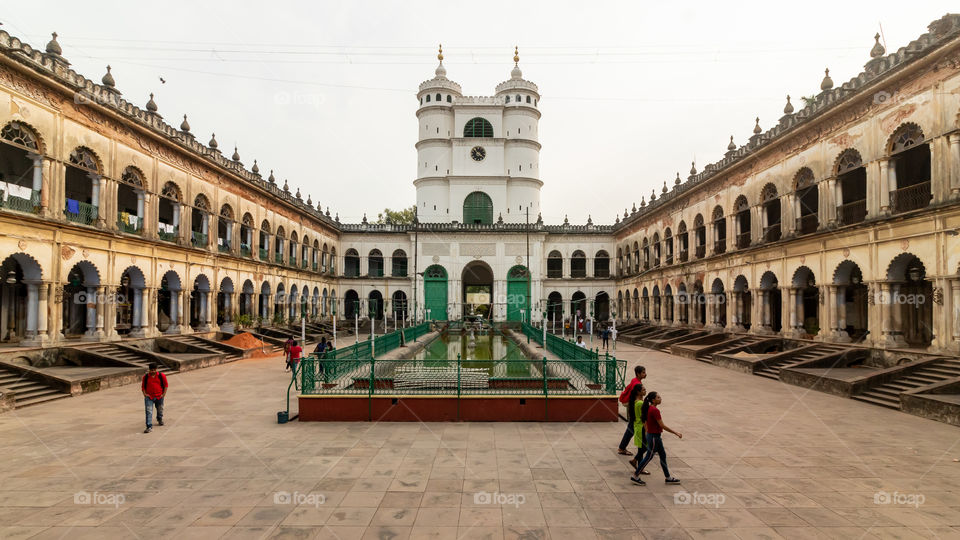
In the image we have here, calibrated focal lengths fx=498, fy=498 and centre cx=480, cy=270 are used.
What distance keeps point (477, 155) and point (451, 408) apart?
39185 millimetres

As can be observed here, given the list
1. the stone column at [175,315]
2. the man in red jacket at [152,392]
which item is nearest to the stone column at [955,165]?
the man in red jacket at [152,392]

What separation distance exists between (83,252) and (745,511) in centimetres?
2069

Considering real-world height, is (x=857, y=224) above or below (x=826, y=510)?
above

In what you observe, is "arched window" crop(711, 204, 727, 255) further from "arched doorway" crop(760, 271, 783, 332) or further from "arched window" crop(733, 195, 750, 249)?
"arched doorway" crop(760, 271, 783, 332)

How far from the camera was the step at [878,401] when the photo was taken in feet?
39.6

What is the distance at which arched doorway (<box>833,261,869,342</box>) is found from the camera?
1817cm

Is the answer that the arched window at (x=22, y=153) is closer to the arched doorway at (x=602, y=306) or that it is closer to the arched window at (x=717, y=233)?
the arched window at (x=717, y=233)

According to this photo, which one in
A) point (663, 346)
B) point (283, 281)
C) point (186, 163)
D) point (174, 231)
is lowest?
point (663, 346)

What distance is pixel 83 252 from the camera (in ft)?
56.7

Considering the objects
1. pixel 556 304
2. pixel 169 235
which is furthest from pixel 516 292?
pixel 169 235

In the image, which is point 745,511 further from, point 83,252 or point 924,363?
point 83,252

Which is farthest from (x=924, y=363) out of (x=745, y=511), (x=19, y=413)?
(x=19, y=413)

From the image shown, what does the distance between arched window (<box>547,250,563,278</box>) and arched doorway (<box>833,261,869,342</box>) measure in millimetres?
24979

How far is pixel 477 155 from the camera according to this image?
47344 millimetres
